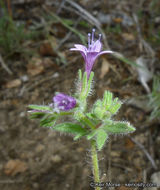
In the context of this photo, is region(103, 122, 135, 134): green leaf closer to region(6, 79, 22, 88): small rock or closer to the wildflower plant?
the wildflower plant

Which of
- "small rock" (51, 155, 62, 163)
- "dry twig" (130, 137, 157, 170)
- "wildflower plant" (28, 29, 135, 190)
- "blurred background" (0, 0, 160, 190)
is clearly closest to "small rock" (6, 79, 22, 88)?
"blurred background" (0, 0, 160, 190)

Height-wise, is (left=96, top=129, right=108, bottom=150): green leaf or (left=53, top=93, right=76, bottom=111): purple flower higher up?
(left=53, top=93, right=76, bottom=111): purple flower

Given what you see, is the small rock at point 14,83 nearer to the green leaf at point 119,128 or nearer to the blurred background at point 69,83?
the blurred background at point 69,83

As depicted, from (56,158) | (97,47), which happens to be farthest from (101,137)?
(56,158)

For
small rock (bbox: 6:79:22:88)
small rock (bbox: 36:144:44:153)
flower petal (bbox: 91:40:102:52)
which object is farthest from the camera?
small rock (bbox: 6:79:22:88)

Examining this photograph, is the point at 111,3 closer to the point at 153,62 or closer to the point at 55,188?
the point at 153,62
